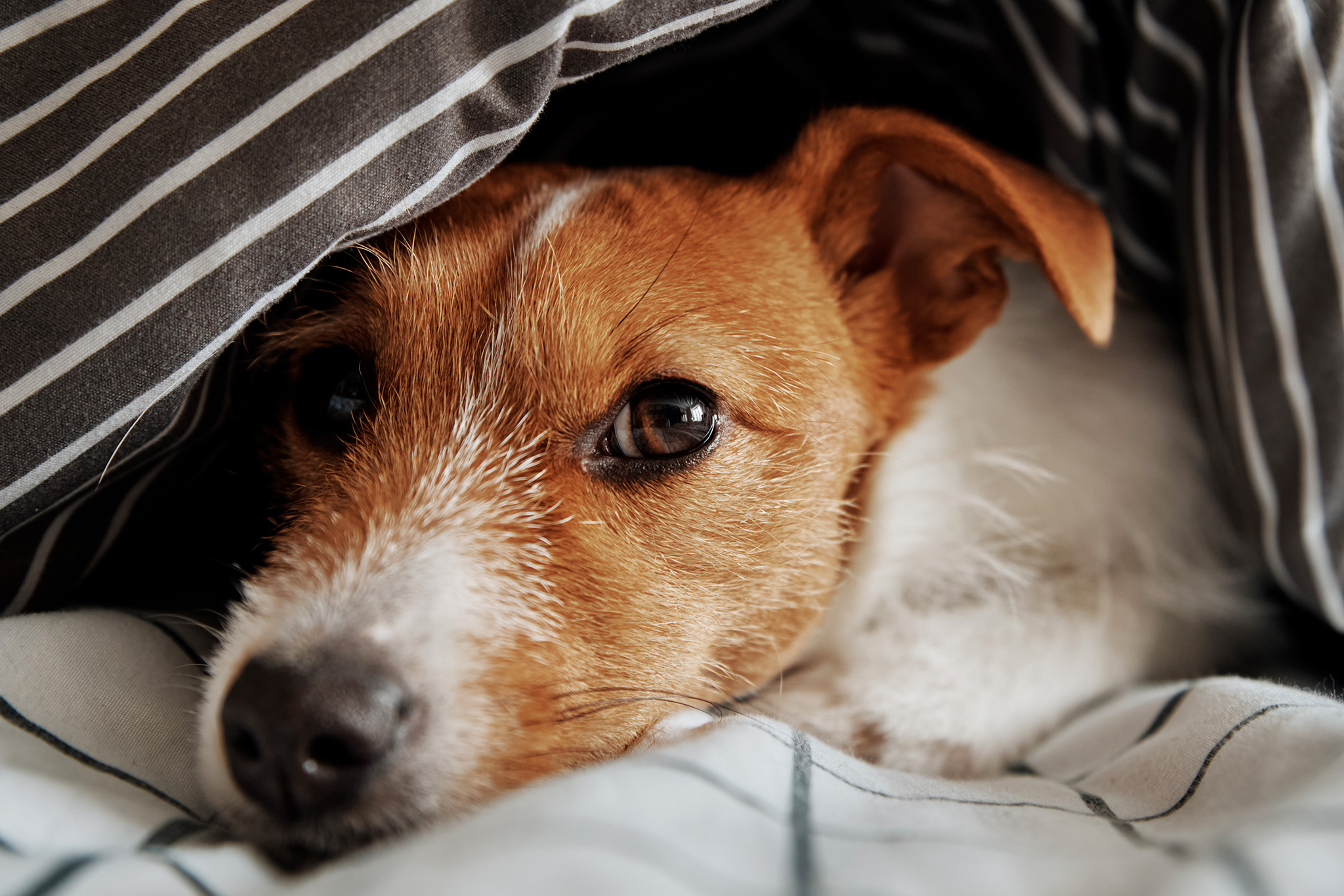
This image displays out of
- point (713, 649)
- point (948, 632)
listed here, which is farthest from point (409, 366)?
point (948, 632)

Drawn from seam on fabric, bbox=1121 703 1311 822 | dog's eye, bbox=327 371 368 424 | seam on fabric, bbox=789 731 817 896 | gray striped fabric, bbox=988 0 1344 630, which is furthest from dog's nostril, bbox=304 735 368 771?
gray striped fabric, bbox=988 0 1344 630

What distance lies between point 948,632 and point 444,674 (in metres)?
0.86

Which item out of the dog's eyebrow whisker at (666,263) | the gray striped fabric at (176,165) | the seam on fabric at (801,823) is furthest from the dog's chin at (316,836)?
the dog's eyebrow whisker at (666,263)

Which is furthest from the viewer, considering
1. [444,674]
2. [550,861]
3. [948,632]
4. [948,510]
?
[948,510]

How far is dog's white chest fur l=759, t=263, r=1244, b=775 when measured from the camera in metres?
1.35

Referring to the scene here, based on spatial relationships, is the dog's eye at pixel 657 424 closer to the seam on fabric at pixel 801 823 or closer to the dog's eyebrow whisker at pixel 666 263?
the dog's eyebrow whisker at pixel 666 263

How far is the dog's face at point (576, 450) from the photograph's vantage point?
90 centimetres

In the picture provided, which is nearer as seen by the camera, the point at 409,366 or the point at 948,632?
Result: the point at 409,366

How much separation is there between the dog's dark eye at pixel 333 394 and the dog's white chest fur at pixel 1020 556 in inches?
28.3

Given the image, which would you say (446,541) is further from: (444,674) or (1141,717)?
(1141,717)

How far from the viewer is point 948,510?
5.21ft

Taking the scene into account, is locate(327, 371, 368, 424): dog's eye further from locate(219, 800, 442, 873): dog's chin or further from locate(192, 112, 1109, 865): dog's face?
locate(219, 800, 442, 873): dog's chin

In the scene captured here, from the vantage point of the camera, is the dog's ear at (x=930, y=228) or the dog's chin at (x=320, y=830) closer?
the dog's chin at (x=320, y=830)

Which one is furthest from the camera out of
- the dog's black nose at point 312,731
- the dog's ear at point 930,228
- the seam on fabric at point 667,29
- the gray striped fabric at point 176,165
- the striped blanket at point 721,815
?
the dog's ear at point 930,228
